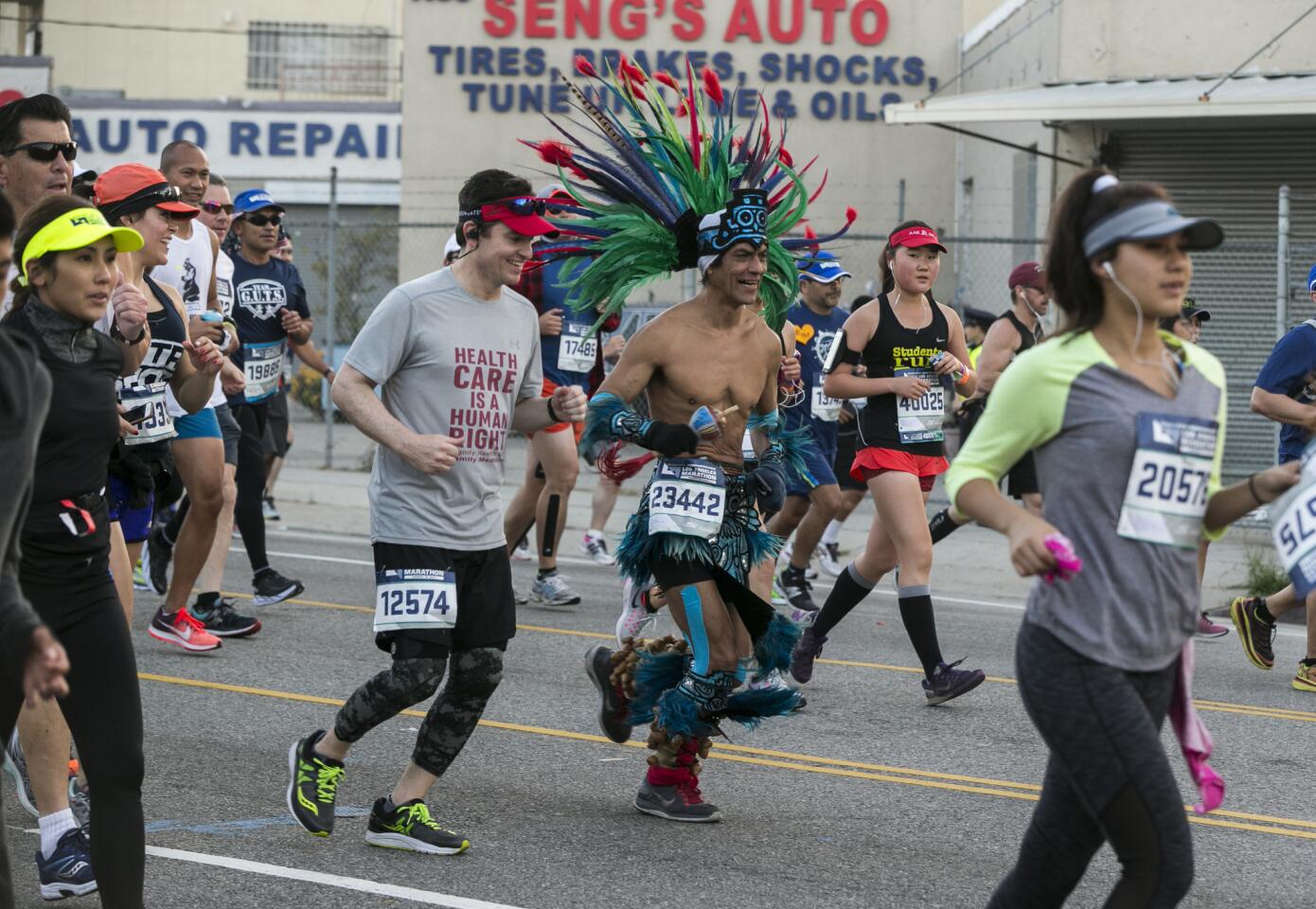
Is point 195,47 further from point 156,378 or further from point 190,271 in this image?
point 156,378

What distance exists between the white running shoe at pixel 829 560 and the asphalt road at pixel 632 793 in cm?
286

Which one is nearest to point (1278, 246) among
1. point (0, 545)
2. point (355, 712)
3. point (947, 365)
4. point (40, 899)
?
point (947, 365)

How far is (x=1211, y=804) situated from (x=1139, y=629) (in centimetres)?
47

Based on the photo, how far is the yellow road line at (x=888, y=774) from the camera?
21.0 ft

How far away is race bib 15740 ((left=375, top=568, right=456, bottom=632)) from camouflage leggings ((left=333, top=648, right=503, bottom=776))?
0.13 m

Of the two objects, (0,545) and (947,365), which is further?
(947,365)

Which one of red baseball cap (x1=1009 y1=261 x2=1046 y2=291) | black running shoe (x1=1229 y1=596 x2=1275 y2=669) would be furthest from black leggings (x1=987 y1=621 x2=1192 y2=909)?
red baseball cap (x1=1009 y1=261 x2=1046 y2=291)

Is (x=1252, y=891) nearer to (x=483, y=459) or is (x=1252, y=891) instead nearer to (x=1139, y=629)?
(x=1139, y=629)

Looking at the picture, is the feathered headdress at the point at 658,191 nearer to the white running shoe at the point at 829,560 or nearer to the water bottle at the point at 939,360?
the water bottle at the point at 939,360

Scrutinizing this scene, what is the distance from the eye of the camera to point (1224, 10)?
19109 millimetres

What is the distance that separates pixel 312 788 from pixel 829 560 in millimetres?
7605

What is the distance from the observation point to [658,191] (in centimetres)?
670

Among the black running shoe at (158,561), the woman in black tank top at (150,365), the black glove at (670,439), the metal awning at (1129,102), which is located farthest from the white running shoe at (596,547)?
the black glove at (670,439)

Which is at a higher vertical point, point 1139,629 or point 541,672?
point 1139,629
